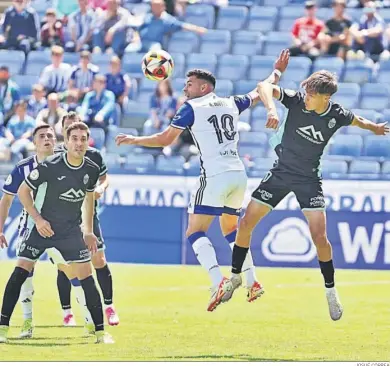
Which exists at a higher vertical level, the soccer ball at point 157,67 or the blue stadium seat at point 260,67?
the soccer ball at point 157,67

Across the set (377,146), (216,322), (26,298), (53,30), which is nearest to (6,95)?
(53,30)

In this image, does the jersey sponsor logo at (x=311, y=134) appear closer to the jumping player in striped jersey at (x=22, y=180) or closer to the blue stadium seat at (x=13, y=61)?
the jumping player in striped jersey at (x=22, y=180)


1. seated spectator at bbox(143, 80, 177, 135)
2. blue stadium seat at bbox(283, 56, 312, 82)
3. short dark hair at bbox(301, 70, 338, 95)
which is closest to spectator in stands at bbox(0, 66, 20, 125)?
seated spectator at bbox(143, 80, 177, 135)

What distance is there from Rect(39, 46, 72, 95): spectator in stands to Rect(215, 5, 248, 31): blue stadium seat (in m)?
3.14

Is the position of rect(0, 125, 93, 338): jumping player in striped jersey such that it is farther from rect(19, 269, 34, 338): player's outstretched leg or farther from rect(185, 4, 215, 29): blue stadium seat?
rect(185, 4, 215, 29): blue stadium seat

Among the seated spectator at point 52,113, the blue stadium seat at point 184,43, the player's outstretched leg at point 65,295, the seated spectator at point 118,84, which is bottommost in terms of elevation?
the player's outstretched leg at point 65,295

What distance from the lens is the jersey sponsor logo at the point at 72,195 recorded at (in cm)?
995

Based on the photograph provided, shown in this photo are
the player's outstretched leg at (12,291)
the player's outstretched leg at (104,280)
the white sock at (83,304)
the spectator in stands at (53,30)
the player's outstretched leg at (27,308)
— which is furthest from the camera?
the spectator in stands at (53,30)

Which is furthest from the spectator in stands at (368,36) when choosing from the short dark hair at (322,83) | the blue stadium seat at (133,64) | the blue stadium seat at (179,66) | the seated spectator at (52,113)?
the short dark hair at (322,83)

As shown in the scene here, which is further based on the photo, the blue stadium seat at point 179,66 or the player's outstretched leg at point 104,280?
the blue stadium seat at point 179,66

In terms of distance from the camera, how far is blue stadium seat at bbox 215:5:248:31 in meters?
22.2

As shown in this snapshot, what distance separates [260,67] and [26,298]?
11011 millimetres

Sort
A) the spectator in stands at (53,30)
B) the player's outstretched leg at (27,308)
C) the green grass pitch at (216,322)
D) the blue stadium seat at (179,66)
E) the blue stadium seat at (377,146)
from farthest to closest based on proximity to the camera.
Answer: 1. the spectator in stands at (53,30)
2. the blue stadium seat at (179,66)
3. the blue stadium seat at (377,146)
4. the player's outstretched leg at (27,308)
5. the green grass pitch at (216,322)

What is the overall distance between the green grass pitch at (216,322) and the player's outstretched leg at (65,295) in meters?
0.15
